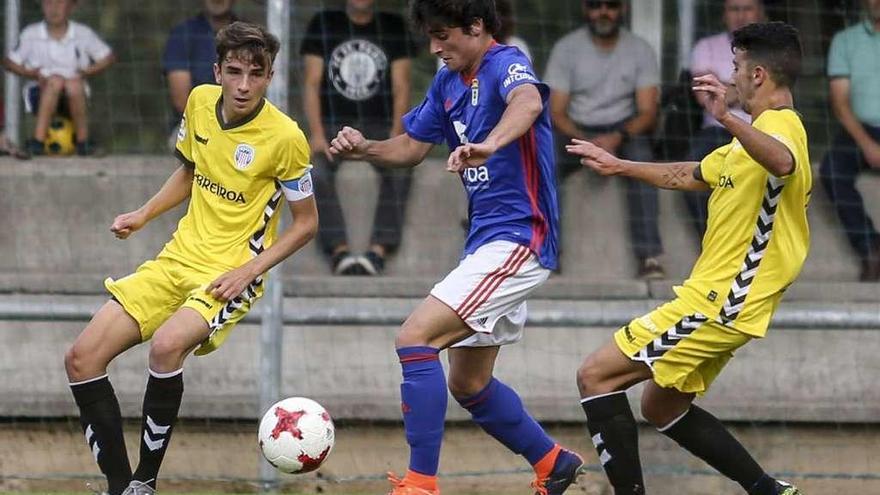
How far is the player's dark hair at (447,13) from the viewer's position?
→ 21.2 feet

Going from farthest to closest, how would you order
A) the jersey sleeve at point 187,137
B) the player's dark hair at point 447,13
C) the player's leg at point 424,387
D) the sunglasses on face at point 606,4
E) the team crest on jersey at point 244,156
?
the sunglasses on face at point 606,4
the jersey sleeve at point 187,137
the team crest on jersey at point 244,156
the player's dark hair at point 447,13
the player's leg at point 424,387

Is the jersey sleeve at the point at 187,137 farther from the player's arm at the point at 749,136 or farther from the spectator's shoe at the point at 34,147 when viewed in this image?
the spectator's shoe at the point at 34,147

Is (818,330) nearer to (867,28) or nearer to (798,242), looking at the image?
(867,28)

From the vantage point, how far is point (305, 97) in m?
9.30

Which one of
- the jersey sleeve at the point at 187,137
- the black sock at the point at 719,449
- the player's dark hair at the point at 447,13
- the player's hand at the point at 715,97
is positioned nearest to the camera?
the player's hand at the point at 715,97

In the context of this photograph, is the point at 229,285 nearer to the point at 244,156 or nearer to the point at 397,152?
the point at 244,156

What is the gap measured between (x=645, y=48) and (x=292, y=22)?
205cm

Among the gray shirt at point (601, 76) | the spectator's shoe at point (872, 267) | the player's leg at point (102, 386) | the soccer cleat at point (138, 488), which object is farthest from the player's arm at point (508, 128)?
the spectator's shoe at point (872, 267)

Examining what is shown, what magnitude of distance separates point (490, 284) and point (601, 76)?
320cm

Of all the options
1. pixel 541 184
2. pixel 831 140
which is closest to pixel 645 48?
pixel 831 140

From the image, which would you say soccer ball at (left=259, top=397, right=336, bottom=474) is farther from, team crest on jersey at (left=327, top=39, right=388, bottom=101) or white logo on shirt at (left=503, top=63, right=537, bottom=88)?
team crest on jersey at (left=327, top=39, right=388, bottom=101)

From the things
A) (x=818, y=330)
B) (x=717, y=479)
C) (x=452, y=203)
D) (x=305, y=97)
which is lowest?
(x=717, y=479)

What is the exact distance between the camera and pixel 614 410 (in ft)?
21.7

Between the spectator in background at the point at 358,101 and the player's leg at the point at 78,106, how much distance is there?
134 centimetres
